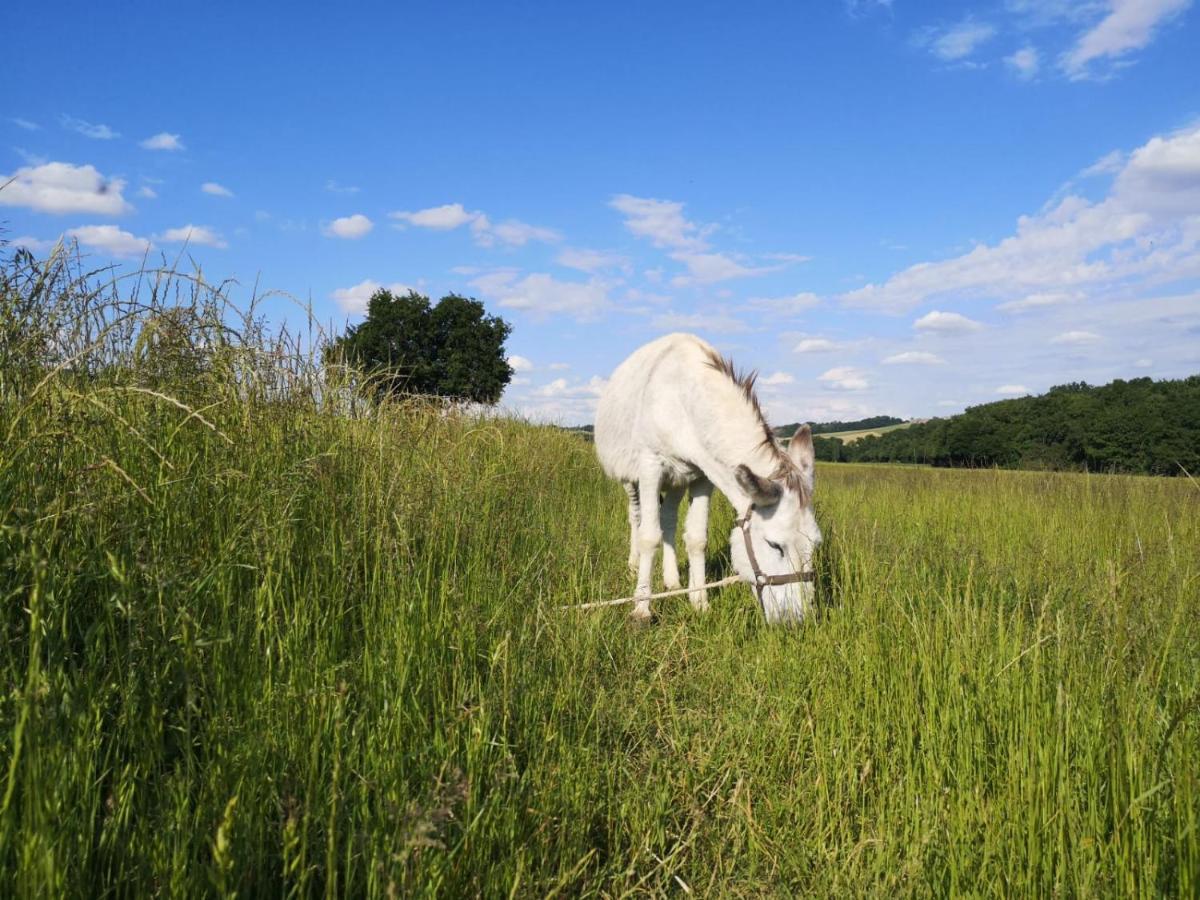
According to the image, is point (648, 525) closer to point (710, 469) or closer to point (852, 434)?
point (710, 469)

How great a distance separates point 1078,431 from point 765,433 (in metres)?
23.1

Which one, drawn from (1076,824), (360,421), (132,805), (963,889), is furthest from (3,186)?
(1076,824)

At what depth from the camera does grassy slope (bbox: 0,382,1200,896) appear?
5.12ft

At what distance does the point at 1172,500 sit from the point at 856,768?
7.95 metres

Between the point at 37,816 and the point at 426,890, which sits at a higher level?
the point at 37,816

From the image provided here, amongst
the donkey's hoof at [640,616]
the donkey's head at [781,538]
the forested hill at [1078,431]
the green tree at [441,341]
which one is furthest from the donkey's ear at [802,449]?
the green tree at [441,341]

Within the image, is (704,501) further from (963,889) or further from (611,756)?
(963,889)

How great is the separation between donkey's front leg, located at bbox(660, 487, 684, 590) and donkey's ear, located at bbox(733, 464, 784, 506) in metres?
1.38

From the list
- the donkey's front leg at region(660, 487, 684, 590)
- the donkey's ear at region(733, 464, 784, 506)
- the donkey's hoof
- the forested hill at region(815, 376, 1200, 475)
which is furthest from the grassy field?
the donkey's ear at region(733, 464, 784, 506)

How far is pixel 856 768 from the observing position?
267 centimetres

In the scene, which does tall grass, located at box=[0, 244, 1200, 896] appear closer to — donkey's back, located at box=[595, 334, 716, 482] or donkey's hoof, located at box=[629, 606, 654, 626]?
donkey's hoof, located at box=[629, 606, 654, 626]

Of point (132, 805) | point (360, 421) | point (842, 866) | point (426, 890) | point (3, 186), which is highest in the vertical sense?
point (3, 186)

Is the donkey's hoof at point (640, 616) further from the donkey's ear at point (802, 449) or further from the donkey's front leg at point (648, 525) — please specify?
the donkey's ear at point (802, 449)

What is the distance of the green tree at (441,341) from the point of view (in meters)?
33.5
